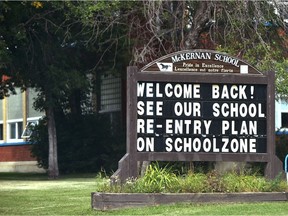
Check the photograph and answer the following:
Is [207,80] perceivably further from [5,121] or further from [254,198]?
[5,121]

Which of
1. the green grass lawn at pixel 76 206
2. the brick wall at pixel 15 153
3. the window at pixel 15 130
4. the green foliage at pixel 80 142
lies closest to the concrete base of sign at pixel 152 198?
the green grass lawn at pixel 76 206

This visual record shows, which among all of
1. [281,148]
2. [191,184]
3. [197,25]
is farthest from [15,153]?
[191,184]

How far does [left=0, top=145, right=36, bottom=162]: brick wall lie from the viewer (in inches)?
1706

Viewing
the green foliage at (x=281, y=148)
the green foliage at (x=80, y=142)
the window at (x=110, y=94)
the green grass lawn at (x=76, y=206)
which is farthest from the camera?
the window at (x=110, y=94)

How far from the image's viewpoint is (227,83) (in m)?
15.6

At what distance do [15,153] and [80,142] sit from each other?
9856mm

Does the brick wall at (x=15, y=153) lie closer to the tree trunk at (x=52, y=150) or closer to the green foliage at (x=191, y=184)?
the tree trunk at (x=52, y=150)

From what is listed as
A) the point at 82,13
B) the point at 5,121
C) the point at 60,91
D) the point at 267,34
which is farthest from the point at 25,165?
the point at 267,34

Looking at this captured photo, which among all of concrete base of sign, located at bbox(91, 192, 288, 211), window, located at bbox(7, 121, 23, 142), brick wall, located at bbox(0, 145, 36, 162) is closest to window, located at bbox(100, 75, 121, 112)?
brick wall, located at bbox(0, 145, 36, 162)

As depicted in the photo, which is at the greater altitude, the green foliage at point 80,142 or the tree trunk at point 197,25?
the tree trunk at point 197,25

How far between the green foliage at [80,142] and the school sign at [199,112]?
1927 cm

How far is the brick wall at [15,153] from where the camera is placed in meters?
43.3

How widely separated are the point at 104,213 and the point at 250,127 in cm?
343

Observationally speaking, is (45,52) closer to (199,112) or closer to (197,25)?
(197,25)
